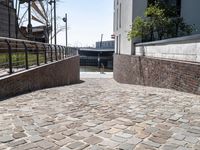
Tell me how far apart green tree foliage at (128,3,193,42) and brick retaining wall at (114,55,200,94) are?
6.60 feet

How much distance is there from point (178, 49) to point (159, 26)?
21.6ft

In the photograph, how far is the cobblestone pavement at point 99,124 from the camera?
11.8ft

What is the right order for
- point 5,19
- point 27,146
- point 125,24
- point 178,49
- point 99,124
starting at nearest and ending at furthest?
1. point 27,146
2. point 99,124
3. point 178,49
4. point 5,19
5. point 125,24

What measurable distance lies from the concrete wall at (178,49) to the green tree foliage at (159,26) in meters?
2.48

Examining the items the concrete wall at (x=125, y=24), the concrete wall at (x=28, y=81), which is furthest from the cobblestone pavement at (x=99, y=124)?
the concrete wall at (x=125, y=24)

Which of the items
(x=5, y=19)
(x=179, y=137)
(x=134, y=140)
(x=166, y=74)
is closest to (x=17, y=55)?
(x=166, y=74)

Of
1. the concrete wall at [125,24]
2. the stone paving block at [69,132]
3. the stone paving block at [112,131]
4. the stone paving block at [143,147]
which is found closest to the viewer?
the stone paving block at [143,147]

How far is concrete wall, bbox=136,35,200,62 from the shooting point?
8094mm

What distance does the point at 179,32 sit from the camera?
16.7 meters

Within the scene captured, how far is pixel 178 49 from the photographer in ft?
31.8

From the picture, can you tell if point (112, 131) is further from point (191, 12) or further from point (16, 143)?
point (191, 12)

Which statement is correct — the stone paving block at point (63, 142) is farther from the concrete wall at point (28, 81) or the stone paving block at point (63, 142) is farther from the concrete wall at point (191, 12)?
the concrete wall at point (191, 12)

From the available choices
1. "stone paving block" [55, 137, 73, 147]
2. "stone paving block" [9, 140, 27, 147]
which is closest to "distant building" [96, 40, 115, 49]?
"stone paving block" [55, 137, 73, 147]

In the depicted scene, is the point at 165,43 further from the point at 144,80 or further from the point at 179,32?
the point at 179,32
